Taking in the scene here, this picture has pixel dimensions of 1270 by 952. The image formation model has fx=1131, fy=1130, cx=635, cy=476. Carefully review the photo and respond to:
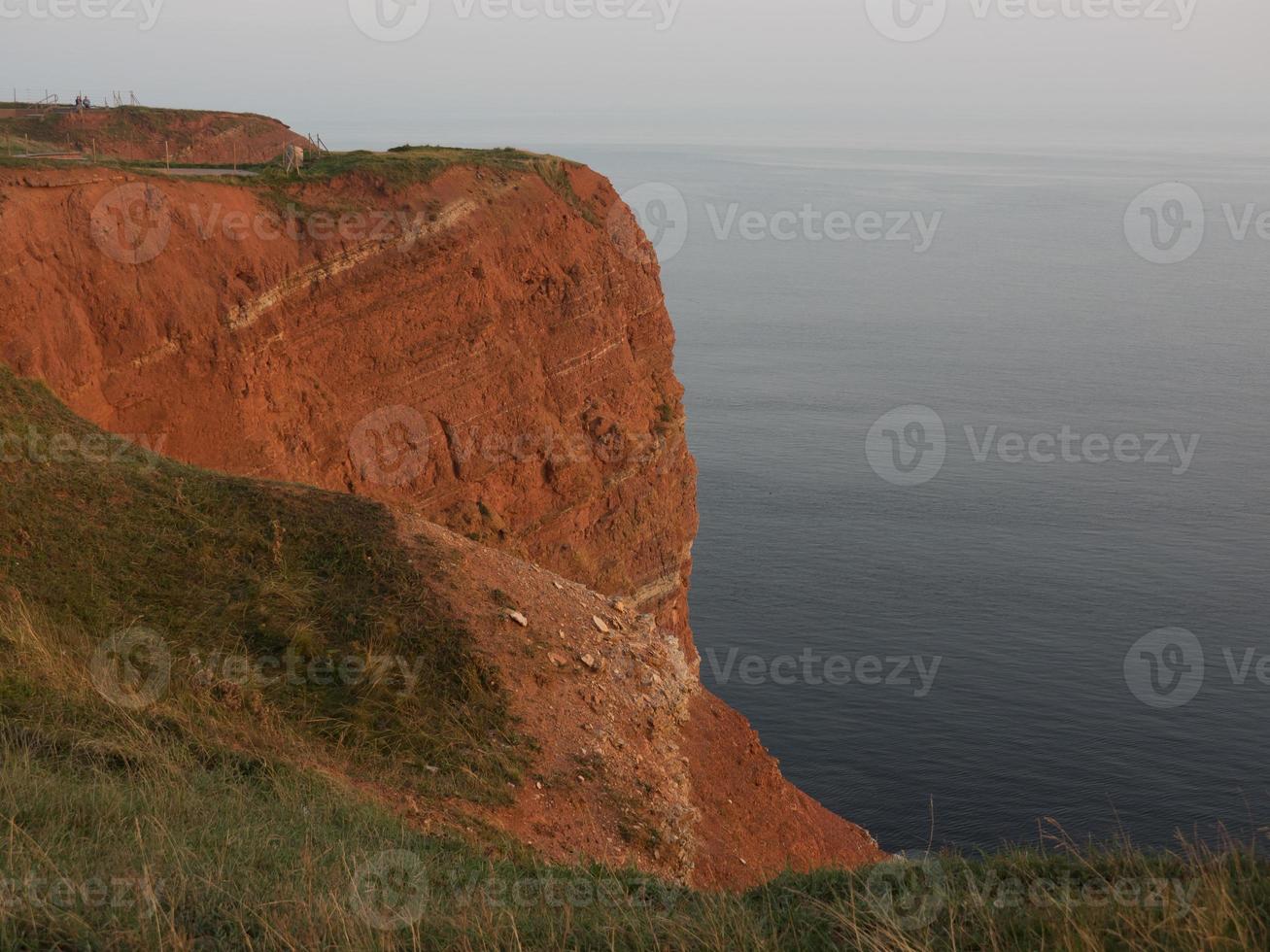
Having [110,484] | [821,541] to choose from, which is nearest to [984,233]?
[821,541]

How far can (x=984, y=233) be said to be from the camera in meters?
190

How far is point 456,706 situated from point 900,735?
28653mm
